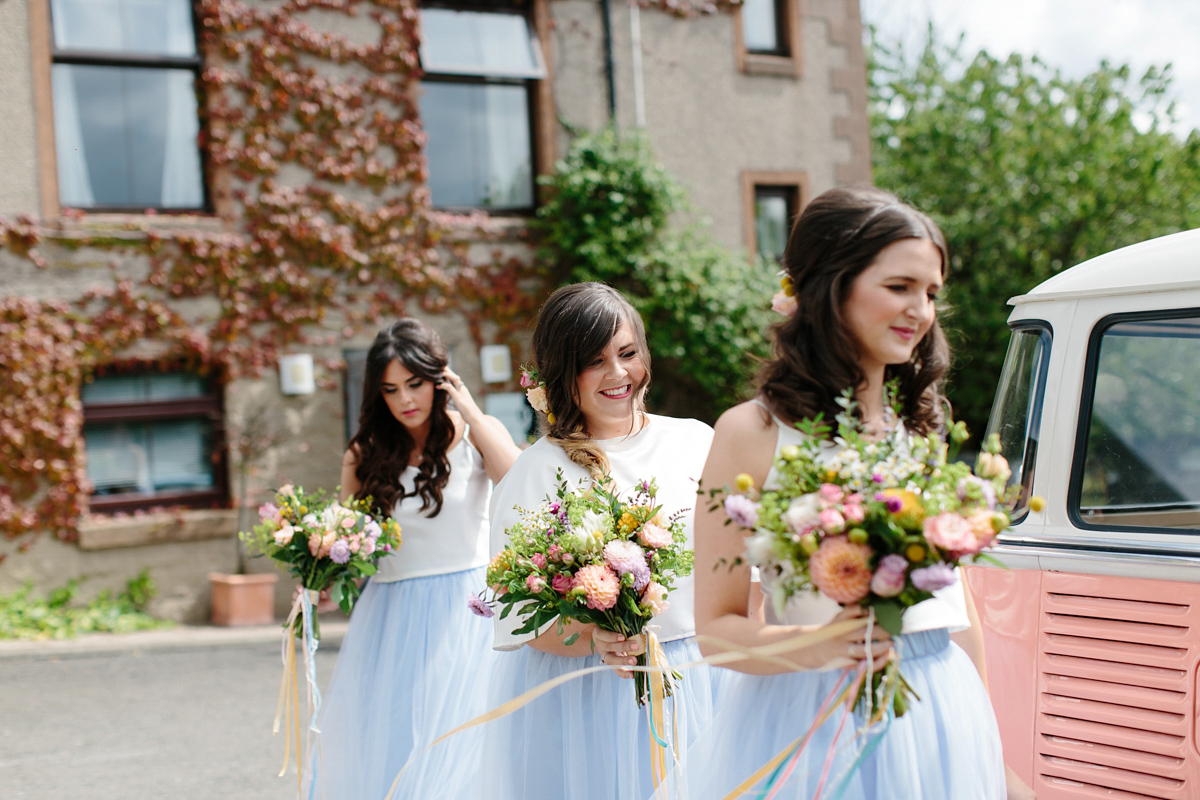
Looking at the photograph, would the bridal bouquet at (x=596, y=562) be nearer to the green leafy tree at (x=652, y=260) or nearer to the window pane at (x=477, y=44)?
the green leafy tree at (x=652, y=260)

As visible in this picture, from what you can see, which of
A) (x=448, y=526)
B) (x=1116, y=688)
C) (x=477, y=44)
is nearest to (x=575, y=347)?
(x=448, y=526)

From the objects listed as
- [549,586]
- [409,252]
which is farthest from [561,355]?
[409,252]

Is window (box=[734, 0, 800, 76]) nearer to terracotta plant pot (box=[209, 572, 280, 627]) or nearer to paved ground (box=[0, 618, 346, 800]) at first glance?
terracotta plant pot (box=[209, 572, 280, 627])

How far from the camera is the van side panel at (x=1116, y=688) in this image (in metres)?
2.73

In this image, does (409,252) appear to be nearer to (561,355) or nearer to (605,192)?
(605,192)

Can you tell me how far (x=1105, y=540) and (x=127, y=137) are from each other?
32.6ft

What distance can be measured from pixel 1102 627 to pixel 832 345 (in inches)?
57.3

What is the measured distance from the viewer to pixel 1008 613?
321cm

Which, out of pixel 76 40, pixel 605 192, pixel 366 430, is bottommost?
pixel 366 430

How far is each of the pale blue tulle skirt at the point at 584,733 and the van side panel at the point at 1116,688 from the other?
967 millimetres

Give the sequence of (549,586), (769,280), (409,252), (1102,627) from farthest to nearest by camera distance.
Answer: (769,280)
(409,252)
(1102,627)
(549,586)

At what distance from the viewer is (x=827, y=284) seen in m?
2.08

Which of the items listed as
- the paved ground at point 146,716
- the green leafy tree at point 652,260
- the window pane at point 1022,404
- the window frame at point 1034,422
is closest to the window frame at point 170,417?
the paved ground at point 146,716

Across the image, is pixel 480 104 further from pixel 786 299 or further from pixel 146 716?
pixel 786 299
